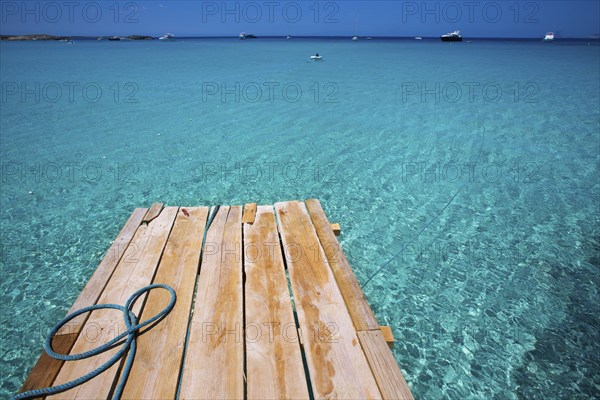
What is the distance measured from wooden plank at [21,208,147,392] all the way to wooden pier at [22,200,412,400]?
0.03 feet

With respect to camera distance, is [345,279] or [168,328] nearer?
[168,328]

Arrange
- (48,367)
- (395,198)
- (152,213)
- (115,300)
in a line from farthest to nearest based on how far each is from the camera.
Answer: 1. (395,198)
2. (152,213)
3. (115,300)
4. (48,367)

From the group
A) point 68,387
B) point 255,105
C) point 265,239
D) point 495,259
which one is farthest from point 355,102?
point 68,387

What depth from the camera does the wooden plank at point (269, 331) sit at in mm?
2568

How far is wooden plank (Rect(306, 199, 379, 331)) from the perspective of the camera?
3.17 metres

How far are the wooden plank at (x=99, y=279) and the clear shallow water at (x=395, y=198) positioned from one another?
1229 millimetres

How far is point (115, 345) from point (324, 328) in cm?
195

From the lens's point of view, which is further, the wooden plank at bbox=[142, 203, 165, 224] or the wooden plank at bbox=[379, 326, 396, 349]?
the wooden plank at bbox=[142, 203, 165, 224]

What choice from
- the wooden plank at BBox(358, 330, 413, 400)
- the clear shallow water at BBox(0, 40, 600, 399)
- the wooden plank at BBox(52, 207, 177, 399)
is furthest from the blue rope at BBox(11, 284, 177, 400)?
the wooden plank at BBox(358, 330, 413, 400)

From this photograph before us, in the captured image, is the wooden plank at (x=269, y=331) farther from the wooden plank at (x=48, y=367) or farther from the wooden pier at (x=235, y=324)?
the wooden plank at (x=48, y=367)

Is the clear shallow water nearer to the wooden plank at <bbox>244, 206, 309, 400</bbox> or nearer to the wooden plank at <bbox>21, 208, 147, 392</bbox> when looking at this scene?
the wooden plank at <bbox>21, 208, 147, 392</bbox>

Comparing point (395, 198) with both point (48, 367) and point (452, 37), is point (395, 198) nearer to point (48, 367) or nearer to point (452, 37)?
point (48, 367)

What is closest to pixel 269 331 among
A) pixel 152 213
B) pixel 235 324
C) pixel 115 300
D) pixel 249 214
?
pixel 235 324

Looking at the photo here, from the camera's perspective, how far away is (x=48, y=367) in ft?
8.80
